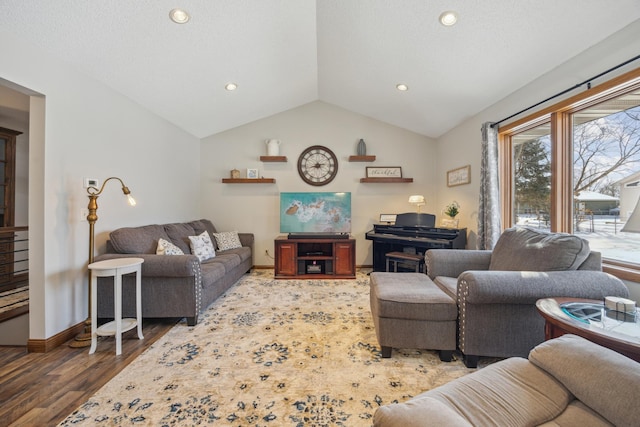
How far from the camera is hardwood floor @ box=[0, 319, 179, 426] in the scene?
4.71 feet

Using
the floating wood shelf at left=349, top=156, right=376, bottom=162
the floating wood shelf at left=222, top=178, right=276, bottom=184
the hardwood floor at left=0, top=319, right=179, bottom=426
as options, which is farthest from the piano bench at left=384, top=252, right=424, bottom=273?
the hardwood floor at left=0, top=319, right=179, bottom=426

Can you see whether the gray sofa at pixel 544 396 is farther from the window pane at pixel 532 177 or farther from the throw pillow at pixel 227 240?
the throw pillow at pixel 227 240

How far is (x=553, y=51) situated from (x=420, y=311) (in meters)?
2.37

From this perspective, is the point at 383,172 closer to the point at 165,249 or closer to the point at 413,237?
the point at 413,237

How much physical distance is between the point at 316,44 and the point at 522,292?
10.1ft

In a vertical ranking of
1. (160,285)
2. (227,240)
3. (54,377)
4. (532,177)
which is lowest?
(54,377)

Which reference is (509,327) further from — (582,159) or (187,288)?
(187,288)

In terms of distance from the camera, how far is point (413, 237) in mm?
3766

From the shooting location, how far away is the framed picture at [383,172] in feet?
15.2

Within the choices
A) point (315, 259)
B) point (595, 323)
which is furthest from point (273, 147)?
point (595, 323)

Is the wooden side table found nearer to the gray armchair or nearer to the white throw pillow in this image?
Result: the white throw pillow

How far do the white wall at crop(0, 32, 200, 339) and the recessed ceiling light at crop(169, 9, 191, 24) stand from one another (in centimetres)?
101

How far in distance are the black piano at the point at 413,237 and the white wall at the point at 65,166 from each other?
3.32m

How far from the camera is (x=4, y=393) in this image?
5.18 feet
